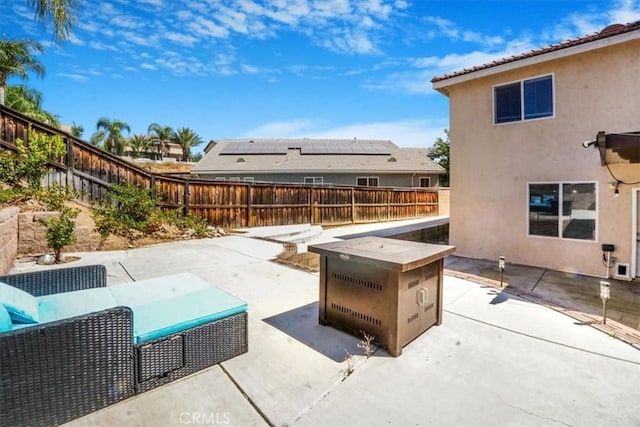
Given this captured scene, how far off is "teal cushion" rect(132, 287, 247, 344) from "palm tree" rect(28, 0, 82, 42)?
27.6ft

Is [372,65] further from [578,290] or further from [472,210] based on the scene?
[578,290]

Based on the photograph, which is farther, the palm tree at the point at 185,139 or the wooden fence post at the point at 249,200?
the palm tree at the point at 185,139

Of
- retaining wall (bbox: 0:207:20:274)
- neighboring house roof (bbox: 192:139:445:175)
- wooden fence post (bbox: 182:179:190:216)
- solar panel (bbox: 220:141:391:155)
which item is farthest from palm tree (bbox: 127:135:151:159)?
retaining wall (bbox: 0:207:20:274)

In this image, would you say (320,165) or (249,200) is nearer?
(249,200)

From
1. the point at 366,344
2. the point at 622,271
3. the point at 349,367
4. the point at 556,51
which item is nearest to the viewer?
the point at 349,367

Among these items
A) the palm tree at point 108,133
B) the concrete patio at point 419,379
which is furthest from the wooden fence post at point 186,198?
the palm tree at point 108,133

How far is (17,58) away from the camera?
16.4m

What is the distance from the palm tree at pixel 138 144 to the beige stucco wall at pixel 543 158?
146ft

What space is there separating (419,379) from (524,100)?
8309mm

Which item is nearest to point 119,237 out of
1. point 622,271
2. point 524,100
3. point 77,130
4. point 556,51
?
point 524,100

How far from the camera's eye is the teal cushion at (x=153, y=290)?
318 cm

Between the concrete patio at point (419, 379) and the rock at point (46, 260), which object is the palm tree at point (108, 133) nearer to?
the rock at point (46, 260)

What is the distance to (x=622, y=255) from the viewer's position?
7.00 m

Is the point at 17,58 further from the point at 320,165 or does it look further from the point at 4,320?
the point at 4,320
